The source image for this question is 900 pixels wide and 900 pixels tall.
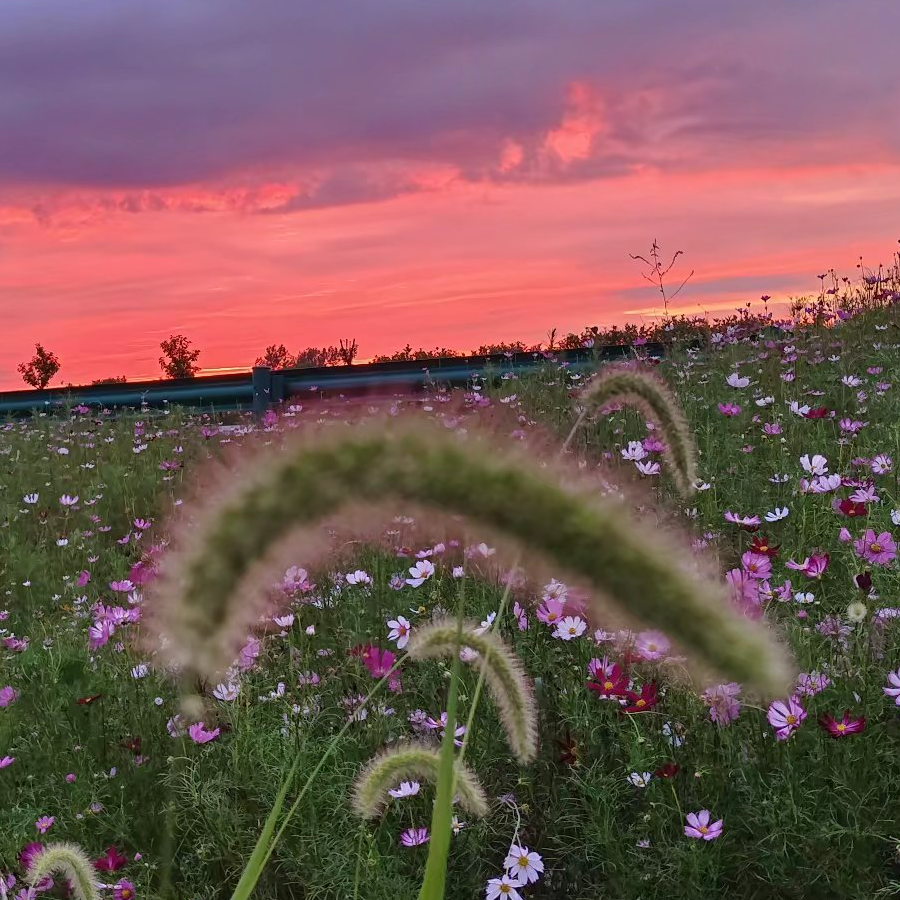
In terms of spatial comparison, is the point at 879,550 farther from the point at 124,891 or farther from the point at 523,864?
Answer: the point at 124,891

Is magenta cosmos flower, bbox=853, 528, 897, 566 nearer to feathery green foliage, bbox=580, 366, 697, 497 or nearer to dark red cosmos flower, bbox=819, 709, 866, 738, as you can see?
dark red cosmos flower, bbox=819, 709, 866, 738

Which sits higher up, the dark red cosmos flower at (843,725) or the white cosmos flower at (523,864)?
the dark red cosmos flower at (843,725)

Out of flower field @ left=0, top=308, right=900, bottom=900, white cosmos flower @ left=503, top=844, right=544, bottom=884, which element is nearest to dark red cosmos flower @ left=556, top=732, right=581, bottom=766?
flower field @ left=0, top=308, right=900, bottom=900

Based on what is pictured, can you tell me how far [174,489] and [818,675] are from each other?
480 cm

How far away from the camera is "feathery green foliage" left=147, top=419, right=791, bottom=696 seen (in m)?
0.91

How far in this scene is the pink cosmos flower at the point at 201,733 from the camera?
2.66 meters

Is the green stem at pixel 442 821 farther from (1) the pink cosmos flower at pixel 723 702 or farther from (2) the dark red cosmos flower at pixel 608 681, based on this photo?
(1) the pink cosmos flower at pixel 723 702

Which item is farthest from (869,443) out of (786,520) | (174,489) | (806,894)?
(174,489)

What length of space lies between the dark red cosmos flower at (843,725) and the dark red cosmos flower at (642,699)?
0.40 metres

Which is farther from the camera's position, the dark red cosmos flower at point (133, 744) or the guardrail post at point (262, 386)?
the guardrail post at point (262, 386)

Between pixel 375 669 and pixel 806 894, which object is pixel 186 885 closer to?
pixel 375 669

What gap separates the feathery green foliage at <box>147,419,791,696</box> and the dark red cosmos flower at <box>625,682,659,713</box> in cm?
140

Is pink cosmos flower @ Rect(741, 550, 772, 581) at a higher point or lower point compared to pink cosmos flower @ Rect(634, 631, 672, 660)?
higher

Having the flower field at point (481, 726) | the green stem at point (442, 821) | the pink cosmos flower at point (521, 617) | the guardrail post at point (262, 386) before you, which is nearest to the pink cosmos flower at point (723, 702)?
the flower field at point (481, 726)
